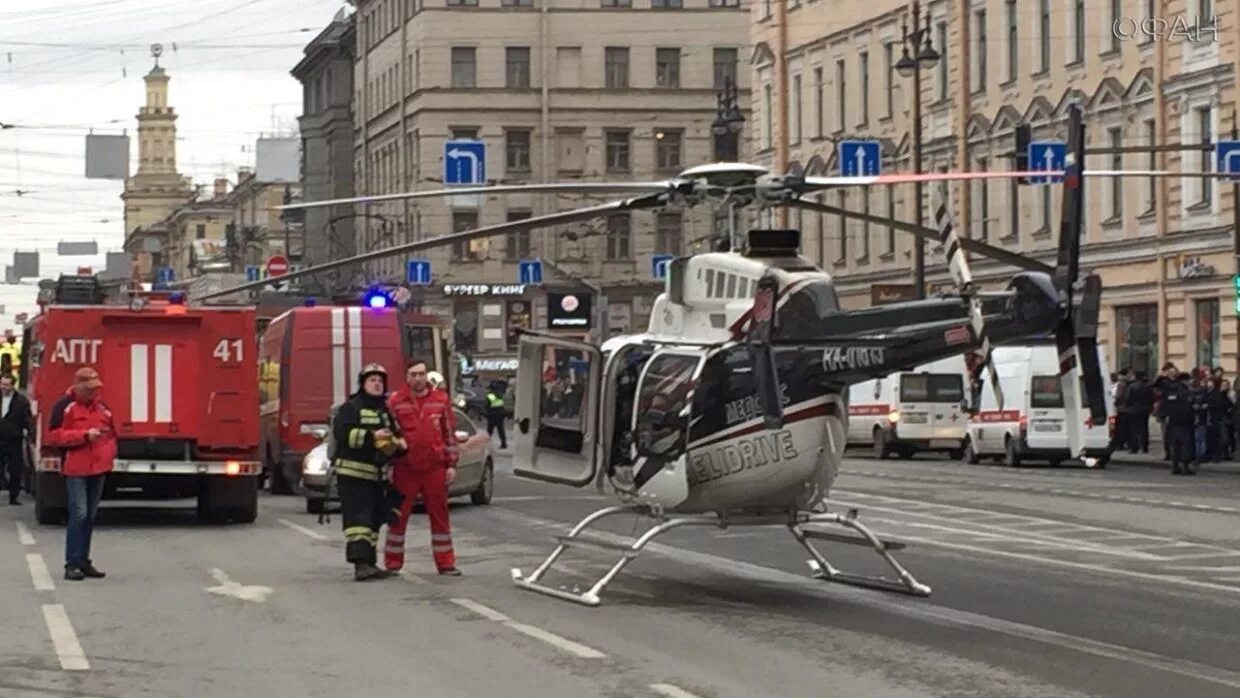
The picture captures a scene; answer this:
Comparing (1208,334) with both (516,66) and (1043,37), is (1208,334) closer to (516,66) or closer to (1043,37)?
(1043,37)

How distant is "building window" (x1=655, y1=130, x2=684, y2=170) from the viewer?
100 m

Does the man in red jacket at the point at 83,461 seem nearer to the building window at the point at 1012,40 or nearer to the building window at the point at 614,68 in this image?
the building window at the point at 1012,40

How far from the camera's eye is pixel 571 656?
15000 millimetres

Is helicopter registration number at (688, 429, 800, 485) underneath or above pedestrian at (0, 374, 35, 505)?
above

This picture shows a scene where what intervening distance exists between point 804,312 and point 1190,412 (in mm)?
25678

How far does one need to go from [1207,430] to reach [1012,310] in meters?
28.4

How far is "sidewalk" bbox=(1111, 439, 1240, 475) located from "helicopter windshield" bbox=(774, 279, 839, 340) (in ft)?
85.1

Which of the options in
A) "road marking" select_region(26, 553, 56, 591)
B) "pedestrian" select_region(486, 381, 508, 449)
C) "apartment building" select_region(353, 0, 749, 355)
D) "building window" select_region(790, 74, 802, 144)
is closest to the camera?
"road marking" select_region(26, 553, 56, 591)

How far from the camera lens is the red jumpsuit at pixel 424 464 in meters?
20.5

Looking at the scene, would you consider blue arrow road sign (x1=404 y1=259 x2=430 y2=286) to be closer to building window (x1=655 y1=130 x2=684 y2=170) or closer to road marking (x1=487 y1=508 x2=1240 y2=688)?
building window (x1=655 y1=130 x2=684 y2=170)

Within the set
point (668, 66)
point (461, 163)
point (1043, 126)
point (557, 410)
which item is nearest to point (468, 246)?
point (668, 66)

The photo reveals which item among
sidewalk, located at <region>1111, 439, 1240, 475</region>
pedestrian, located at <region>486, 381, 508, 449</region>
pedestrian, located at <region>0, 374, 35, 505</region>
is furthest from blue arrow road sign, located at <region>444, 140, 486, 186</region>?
pedestrian, located at <region>486, 381, 508, 449</region>

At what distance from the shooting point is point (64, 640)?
16.0m

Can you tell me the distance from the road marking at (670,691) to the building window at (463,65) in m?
86.3
